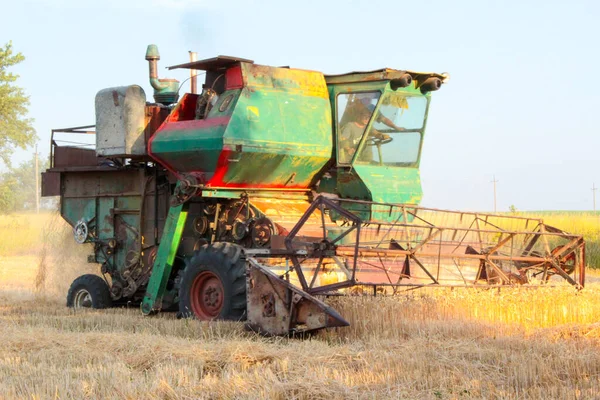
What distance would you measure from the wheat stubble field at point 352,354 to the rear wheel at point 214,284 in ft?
1.19

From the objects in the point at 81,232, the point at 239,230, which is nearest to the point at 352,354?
the point at 239,230

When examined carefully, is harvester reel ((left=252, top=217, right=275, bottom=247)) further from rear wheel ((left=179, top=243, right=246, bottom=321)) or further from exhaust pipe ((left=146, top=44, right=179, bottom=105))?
exhaust pipe ((left=146, top=44, right=179, bottom=105))

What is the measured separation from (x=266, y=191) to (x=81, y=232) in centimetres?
283

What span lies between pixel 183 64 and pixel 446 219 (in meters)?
3.47

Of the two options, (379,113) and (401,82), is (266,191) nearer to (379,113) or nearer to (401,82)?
(379,113)

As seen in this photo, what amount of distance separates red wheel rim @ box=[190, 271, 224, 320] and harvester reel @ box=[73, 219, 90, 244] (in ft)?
8.69

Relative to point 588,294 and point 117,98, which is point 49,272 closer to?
point 117,98

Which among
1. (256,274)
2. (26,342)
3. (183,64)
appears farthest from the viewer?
(183,64)

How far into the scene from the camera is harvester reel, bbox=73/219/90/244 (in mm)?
12031

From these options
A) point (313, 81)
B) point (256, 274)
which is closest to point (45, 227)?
point (313, 81)

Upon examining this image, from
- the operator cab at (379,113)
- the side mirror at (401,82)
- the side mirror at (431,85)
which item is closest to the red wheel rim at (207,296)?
the operator cab at (379,113)

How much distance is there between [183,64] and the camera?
10.8m

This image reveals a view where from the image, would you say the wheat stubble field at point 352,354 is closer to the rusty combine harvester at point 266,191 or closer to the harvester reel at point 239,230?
the rusty combine harvester at point 266,191

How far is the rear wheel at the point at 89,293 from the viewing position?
1165cm
